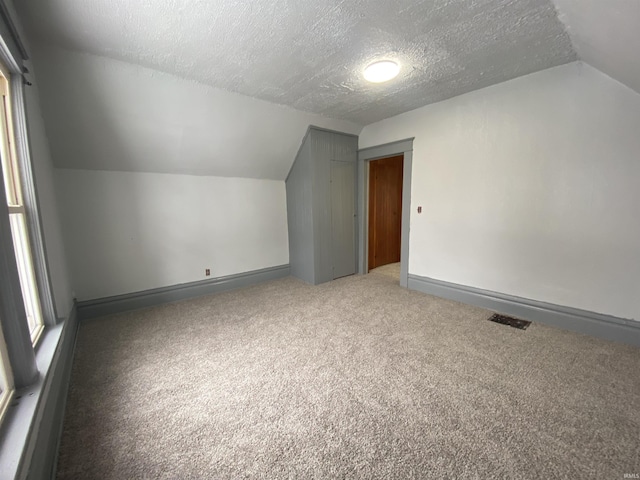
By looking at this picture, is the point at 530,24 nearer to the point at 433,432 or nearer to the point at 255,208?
the point at 433,432

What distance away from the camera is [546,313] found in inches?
100

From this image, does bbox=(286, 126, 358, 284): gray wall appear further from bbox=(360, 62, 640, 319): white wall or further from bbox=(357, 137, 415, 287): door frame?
bbox=(360, 62, 640, 319): white wall

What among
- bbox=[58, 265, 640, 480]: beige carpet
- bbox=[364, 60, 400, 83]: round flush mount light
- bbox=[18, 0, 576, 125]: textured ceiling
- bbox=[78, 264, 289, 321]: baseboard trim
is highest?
bbox=[18, 0, 576, 125]: textured ceiling

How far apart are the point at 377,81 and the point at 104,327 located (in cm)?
372

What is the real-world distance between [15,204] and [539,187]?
4232 millimetres

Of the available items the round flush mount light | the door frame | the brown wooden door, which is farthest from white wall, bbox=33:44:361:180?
the brown wooden door

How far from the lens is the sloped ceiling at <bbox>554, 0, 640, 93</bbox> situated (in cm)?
136

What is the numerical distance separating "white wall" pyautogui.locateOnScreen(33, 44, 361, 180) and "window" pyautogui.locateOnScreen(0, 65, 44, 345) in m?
0.71

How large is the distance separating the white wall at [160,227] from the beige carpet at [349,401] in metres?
0.70

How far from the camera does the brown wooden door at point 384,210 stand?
4578 millimetres

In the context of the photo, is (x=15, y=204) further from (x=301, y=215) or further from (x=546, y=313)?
(x=546, y=313)

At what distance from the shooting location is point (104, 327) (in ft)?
8.58

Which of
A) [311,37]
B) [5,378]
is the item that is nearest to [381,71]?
[311,37]

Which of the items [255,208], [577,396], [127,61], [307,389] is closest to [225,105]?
[127,61]
